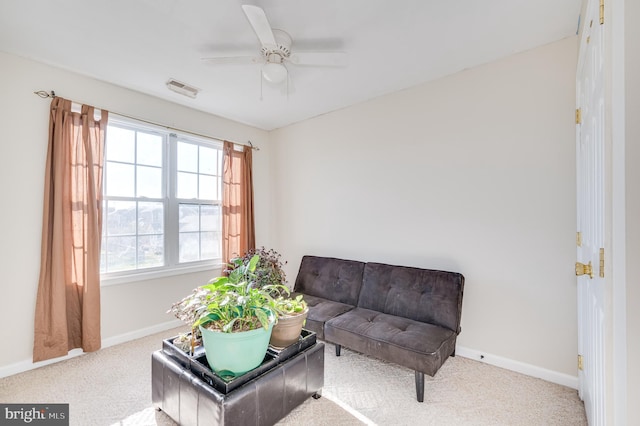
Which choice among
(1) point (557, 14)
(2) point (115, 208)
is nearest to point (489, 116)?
(1) point (557, 14)

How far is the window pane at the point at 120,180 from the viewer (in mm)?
2806

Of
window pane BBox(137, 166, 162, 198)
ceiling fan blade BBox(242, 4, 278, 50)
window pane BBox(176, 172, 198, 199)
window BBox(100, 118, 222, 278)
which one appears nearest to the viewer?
ceiling fan blade BBox(242, 4, 278, 50)

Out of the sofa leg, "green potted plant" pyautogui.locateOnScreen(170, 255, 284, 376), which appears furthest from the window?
the sofa leg

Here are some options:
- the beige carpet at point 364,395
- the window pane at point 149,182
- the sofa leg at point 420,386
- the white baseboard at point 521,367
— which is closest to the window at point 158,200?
the window pane at point 149,182

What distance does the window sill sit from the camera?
275cm

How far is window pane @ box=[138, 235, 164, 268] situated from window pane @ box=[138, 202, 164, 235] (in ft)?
0.22

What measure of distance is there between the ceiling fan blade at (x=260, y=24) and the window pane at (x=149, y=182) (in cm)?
201

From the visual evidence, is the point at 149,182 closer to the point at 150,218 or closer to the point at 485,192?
the point at 150,218

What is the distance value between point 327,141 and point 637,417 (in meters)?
3.20

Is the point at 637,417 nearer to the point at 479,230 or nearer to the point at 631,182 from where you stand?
the point at 631,182

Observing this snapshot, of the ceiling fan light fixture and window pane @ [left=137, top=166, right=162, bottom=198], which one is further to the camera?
window pane @ [left=137, top=166, right=162, bottom=198]

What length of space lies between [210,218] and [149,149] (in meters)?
1.02

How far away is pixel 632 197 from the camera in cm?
83

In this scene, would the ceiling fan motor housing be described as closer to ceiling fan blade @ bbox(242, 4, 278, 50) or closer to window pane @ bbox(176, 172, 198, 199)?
ceiling fan blade @ bbox(242, 4, 278, 50)
